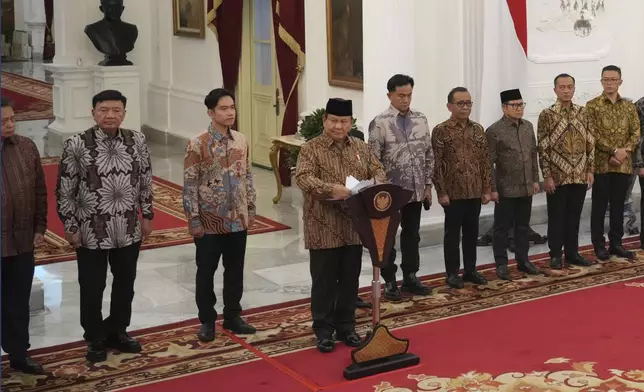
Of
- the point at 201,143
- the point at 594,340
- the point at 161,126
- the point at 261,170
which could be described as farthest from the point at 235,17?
the point at 594,340

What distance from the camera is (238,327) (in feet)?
21.3

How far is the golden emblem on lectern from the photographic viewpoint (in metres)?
5.55

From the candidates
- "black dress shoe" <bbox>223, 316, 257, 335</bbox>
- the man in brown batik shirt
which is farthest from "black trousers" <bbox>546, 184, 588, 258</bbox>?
the man in brown batik shirt

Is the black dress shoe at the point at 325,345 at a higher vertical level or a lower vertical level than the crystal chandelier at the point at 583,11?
lower

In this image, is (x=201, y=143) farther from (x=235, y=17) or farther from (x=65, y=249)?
(x=235, y=17)

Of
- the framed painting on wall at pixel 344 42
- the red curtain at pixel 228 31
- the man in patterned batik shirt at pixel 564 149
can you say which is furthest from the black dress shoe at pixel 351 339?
the red curtain at pixel 228 31

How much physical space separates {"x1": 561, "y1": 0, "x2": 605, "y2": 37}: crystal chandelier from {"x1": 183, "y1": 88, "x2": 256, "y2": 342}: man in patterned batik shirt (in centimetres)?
473

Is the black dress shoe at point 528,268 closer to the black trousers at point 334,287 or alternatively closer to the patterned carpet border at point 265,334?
the patterned carpet border at point 265,334

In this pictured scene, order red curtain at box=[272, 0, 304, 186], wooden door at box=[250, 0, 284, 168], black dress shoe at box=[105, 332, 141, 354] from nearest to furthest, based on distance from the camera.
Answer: black dress shoe at box=[105, 332, 141, 354] < red curtain at box=[272, 0, 304, 186] < wooden door at box=[250, 0, 284, 168]

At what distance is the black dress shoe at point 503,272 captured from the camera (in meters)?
7.71

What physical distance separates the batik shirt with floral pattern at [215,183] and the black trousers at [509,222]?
2455 millimetres

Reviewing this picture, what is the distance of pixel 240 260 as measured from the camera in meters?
6.32

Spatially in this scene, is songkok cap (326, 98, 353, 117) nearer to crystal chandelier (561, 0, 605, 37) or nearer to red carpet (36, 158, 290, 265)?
red carpet (36, 158, 290, 265)

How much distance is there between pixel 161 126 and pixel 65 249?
7129mm
